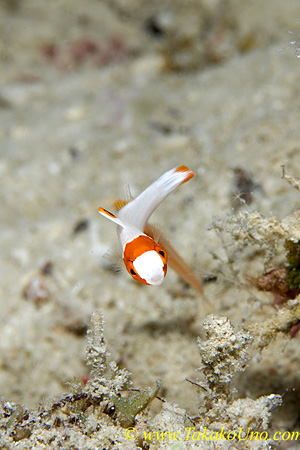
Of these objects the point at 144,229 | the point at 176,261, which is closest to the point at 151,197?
the point at 144,229

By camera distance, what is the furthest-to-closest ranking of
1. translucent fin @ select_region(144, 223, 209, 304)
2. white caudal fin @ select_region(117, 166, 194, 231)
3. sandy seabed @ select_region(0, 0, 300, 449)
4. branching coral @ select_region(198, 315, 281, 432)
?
sandy seabed @ select_region(0, 0, 300, 449)
translucent fin @ select_region(144, 223, 209, 304)
white caudal fin @ select_region(117, 166, 194, 231)
branching coral @ select_region(198, 315, 281, 432)

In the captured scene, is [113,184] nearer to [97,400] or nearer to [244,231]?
[244,231]

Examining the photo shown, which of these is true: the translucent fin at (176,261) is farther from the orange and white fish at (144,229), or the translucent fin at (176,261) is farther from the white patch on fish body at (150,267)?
the white patch on fish body at (150,267)

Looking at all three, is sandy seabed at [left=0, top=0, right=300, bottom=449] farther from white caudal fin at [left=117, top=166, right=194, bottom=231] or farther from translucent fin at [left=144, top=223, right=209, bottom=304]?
white caudal fin at [left=117, top=166, right=194, bottom=231]

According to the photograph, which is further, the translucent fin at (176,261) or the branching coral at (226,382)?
the translucent fin at (176,261)

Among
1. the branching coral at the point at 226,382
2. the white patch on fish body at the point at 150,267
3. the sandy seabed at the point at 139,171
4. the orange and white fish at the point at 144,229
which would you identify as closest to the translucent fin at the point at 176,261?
the orange and white fish at the point at 144,229

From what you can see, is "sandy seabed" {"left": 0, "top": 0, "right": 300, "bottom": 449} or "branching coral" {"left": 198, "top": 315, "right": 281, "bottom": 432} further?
"sandy seabed" {"left": 0, "top": 0, "right": 300, "bottom": 449}

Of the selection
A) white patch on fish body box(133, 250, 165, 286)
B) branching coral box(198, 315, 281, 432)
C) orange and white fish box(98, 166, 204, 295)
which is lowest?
branching coral box(198, 315, 281, 432)

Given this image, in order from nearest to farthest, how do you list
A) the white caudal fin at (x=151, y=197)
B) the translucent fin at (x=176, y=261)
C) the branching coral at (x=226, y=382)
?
the branching coral at (x=226, y=382) → the white caudal fin at (x=151, y=197) → the translucent fin at (x=176, y=261)

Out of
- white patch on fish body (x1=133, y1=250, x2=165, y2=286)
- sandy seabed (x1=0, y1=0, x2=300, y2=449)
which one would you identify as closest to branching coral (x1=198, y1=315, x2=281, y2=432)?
sandy seabed (x1=0, y1=0, x2=300, y2=449)

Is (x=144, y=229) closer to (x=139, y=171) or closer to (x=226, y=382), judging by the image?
(x=226, y=382)
